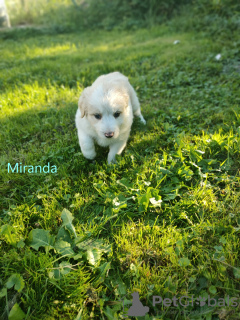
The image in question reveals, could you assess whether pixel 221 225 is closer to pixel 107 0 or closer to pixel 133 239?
pixel 133 239

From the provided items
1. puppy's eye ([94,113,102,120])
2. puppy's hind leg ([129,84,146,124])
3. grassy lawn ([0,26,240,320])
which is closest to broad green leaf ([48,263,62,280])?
grassy lawn ([0,26,240,320])

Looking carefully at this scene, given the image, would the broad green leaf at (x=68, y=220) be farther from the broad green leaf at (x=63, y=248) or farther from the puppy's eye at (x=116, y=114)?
the puppy's eye at (x=116, y=114)

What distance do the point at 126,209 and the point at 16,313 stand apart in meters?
1.11

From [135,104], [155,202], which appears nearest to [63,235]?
[155,202]

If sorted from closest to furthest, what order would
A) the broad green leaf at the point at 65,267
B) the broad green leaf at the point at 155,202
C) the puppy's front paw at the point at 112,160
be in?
the broad green leaf at the point at 65,267 < the broad green leaf at the point at 155,202 < the puppy's front paw at the point at 112,160

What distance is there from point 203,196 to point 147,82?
308 centimetres

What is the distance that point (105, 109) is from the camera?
2334 mm

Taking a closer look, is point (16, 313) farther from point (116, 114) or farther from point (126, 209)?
point (116, 114)

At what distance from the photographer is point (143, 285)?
162 centimetres

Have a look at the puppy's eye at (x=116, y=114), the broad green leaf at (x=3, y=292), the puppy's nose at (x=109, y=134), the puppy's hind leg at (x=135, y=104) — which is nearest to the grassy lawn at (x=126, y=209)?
the broad green leaf at (x=3, y=292)

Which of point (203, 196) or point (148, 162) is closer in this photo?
point (203, 196)

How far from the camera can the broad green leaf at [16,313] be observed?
1412 mm

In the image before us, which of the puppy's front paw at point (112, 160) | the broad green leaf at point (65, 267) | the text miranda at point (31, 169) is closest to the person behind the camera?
the broad green leaf at point (65, 267)

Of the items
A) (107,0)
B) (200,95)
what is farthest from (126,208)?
(107,0)
